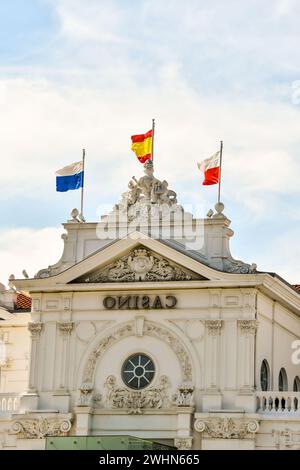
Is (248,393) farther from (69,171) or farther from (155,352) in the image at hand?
(69,171)

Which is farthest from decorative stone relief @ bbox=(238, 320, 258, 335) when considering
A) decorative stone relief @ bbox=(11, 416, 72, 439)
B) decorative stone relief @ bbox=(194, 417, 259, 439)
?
decorative stone relief @ bbox=(11, 416, 72, 439)

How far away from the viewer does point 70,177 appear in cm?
5784

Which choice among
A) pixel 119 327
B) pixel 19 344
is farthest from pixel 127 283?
pixel 19 344

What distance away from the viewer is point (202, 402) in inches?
2120

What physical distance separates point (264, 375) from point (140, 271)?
5471 millimetres

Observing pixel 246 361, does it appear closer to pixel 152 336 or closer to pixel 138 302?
pixel 152 336

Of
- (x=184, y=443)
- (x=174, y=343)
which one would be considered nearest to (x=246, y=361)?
(x=174, y=343)

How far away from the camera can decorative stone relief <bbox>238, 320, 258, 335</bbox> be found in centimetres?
5391

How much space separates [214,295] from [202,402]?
3.54 meters

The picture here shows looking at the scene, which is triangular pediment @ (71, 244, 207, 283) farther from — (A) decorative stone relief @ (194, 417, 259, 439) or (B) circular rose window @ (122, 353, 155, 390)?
(A) decorative stone relief @ (194, 417, 259, 439)

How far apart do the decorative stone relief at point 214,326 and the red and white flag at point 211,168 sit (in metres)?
4.97

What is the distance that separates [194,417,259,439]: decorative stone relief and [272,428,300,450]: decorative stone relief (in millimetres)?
690

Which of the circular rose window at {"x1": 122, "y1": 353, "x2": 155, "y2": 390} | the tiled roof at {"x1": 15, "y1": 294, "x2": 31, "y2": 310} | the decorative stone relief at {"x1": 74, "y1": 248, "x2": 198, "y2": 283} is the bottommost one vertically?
the circular rose window at {"x1": 122, "y1": 353, "x2": 155, "y2": 390}

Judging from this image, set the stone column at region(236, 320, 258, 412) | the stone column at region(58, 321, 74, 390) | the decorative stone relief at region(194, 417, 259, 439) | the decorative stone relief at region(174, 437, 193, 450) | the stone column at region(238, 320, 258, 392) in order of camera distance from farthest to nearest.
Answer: the stone column at region(58, 321, 74, 390) < the stone column at region(238, 320, 258, 392) < the stone column at region(236, 320, 258, 412) < the decorative stone relief at region(174, 437, 193, 450) < the decorative stone relief at region(194, 417, 259, 439)
